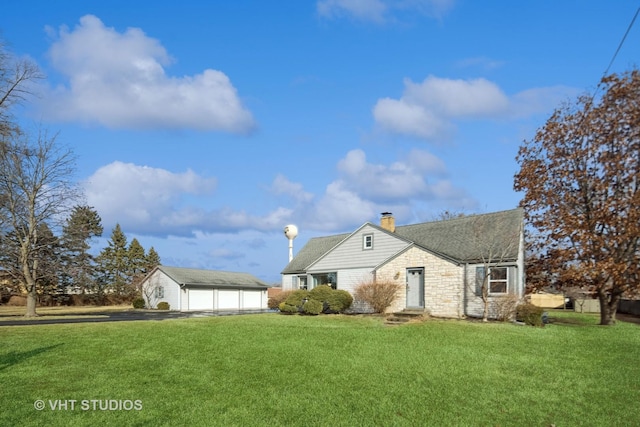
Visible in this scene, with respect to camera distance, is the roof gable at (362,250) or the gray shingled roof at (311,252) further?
the gray shingled roof at (311,252)

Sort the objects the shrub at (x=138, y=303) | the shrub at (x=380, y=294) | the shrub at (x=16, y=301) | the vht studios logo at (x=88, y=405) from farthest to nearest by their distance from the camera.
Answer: the shrub at (x=16, y=301), the shrub at (x=138, y=303), the shrub at (x=380, y=294), the vht studios logo at (x=88, y=405)

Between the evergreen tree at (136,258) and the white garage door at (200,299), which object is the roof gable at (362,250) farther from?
the evergreen tree at (136,258)

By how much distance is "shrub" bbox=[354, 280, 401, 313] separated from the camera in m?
26.9

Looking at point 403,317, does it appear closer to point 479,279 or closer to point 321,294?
point 479,279

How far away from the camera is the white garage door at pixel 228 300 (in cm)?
4681

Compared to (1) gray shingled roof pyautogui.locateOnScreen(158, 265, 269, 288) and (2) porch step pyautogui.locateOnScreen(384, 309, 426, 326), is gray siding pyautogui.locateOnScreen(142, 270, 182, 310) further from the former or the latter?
(2) porch step pyautogui.locateOnScreen(384, 309, 426, 326)

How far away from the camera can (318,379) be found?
984cm

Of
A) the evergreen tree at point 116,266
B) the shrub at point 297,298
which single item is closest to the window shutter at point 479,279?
the shrub at point 297,298

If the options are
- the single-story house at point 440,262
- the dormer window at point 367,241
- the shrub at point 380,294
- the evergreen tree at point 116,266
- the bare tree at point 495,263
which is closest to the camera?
the bare tree at point 495,263

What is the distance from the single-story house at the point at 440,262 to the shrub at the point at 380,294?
0.85 meters

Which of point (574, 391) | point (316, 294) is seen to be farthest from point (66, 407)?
point (316, 294)

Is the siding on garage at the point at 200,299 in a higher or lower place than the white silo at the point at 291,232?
lower

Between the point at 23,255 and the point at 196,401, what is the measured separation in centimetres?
2637

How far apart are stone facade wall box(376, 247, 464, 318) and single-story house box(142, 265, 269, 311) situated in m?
22.3
